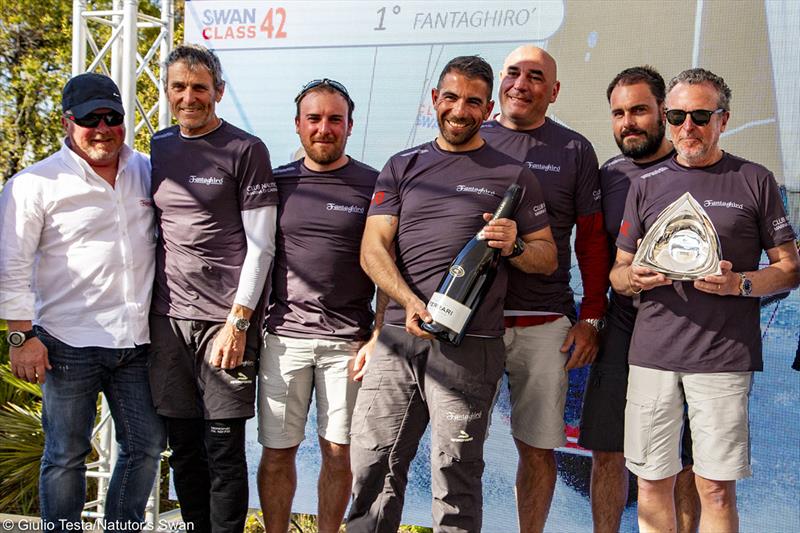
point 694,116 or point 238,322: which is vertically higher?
point 694,116

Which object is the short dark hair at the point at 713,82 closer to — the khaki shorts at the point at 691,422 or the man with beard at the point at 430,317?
the man with beard at the point at 430,317

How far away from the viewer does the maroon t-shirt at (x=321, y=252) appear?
11.1 feet

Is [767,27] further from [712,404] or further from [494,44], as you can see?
[712,404]

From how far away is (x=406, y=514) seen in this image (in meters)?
4.72

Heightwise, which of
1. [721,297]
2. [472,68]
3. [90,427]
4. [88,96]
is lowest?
[90,427]

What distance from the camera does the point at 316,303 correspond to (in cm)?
341

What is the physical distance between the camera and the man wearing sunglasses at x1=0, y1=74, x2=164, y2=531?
3174 millimetres

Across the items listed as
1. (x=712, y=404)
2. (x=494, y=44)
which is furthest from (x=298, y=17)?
(x=712, y=404)

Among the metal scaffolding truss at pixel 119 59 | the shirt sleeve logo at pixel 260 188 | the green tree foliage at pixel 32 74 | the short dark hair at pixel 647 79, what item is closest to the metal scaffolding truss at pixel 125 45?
the metal scaffolding truss at pixel 119 59

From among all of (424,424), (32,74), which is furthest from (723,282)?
(32,74)

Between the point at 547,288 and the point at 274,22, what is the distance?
2566 millimetres

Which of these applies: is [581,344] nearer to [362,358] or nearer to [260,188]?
[362,358]

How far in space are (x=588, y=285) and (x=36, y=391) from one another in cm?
401

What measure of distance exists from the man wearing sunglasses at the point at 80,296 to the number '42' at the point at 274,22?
1736 mm
